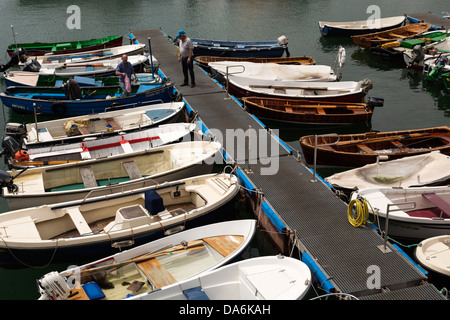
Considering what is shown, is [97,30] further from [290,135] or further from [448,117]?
[448,117]

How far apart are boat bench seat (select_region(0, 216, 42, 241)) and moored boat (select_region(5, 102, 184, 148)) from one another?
4427 mm

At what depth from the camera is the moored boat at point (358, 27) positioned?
32969mm

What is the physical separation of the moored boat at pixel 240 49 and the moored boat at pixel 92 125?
8.86m

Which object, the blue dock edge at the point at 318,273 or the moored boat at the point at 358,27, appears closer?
the blue dock edge at the point at 318,273

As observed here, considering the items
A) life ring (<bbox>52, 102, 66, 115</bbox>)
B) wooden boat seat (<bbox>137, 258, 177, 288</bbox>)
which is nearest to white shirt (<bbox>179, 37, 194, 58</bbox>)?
life ring (<bbox>52, 102, 66, 115</bbox>)

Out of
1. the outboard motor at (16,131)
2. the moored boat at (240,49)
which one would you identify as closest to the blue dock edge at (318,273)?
the outboard motor at (16,131)

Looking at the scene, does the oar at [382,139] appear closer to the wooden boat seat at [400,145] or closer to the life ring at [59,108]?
the wooden boat seat at [400,145]

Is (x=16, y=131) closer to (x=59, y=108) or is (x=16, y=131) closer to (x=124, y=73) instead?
(x=59, y=108)

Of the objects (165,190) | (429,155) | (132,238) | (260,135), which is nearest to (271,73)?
(260,135)

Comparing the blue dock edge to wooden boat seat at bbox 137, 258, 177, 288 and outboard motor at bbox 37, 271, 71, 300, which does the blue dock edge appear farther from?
outboard motor at bbox 37, 271, 71, 300

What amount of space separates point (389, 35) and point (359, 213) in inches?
852

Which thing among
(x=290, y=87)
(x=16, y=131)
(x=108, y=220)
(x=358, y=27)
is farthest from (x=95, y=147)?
(x=358, y=27)

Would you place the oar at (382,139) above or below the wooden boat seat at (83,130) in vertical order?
below

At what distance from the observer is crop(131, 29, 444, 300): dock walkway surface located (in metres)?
10.5
